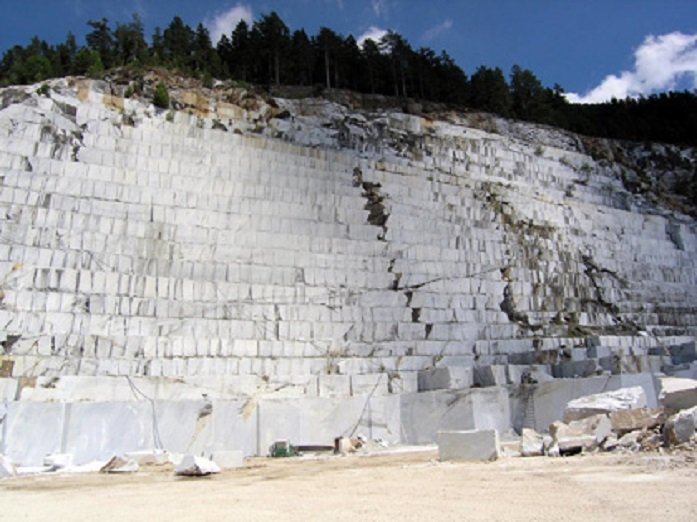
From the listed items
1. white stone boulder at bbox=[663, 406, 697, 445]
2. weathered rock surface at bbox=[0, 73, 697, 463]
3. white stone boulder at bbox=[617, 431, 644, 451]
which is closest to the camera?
white stone boulder at bbox=[663, 406, 697, 445]

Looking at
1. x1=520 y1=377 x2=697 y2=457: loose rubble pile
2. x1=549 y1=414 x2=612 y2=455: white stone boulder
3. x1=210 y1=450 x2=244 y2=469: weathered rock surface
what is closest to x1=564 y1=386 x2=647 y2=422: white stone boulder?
x1=520 y1=377 x2=697 y2=457: loose rubble pile

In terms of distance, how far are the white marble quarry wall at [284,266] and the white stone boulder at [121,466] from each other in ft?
9.35

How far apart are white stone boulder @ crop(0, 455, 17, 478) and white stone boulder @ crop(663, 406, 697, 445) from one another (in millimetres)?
9004

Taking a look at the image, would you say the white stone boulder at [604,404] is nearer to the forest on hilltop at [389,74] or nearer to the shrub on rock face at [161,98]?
the shrub on rock face at [161,98]

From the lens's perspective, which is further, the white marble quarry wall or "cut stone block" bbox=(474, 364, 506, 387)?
"cut stone block" bbox=(474, 364, 506, 387)

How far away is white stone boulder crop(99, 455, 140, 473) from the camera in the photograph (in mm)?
9508

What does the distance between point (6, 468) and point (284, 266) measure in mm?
7755

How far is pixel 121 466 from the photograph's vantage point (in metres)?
9.66

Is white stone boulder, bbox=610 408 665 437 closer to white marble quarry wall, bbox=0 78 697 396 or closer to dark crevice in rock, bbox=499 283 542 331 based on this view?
white marble quarry wall, bbox=0 78 697 396

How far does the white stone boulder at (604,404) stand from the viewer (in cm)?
971

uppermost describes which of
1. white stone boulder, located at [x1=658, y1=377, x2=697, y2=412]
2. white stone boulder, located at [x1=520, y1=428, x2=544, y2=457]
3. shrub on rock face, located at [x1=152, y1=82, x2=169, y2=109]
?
shrub on rock face, located at [x1=152, y1=82, x2=169, y2=109]

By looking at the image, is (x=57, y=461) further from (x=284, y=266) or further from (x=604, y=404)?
(x=604, y=404)

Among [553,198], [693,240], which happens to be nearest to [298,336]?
[553,198]

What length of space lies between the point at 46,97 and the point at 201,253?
22.0 ft
